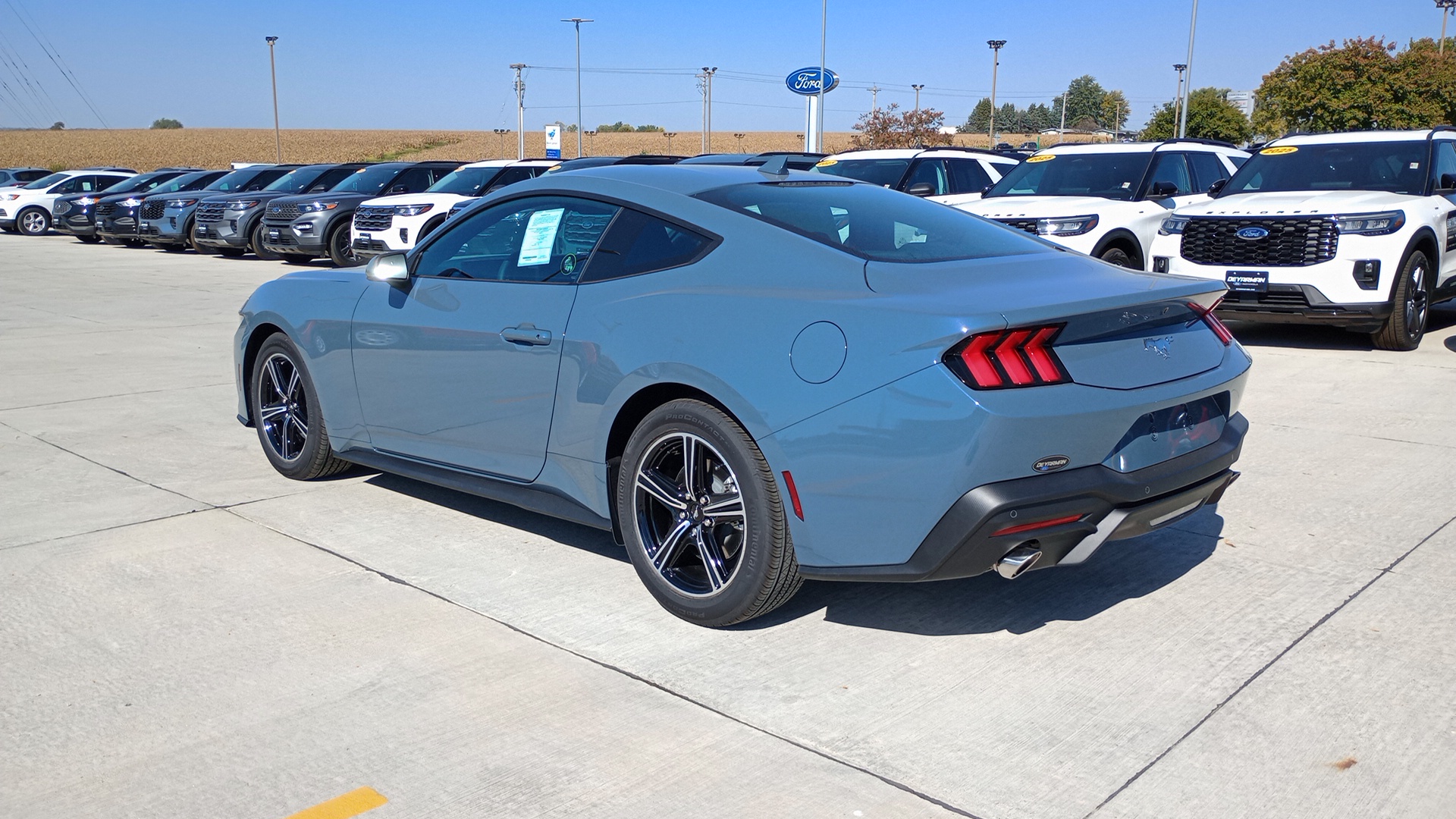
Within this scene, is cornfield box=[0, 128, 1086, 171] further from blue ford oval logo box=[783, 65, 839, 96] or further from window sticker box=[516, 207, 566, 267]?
window sticker box=[516, 207, 566, 267]

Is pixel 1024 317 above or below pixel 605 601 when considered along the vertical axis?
above

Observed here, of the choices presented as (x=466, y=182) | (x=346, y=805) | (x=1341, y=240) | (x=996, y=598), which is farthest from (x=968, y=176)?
(x=346, y=805)

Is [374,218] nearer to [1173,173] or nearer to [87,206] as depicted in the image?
[1173,173]

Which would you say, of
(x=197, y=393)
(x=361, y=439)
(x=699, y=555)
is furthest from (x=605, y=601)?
(x=197, y=393)

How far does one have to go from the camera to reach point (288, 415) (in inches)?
234

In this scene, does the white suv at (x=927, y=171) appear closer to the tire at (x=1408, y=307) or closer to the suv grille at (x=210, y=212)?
the tire at (x=1408, y=307)

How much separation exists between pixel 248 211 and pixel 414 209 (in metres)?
5.67

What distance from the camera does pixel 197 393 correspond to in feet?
27.7

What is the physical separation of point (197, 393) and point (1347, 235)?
28.6ft

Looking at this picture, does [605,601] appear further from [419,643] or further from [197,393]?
[197,393]

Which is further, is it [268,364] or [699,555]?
[268,364]

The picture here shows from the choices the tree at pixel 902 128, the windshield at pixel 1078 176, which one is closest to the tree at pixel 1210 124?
the tree at pixel 902 128

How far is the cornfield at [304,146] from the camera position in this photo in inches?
3295

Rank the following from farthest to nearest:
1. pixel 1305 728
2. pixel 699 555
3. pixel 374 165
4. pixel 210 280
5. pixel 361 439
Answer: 1. pixel 374 165
2. pixel 210 280
3. pixel 361 439
4. pixel 699 555
5. pixel 1305 728
